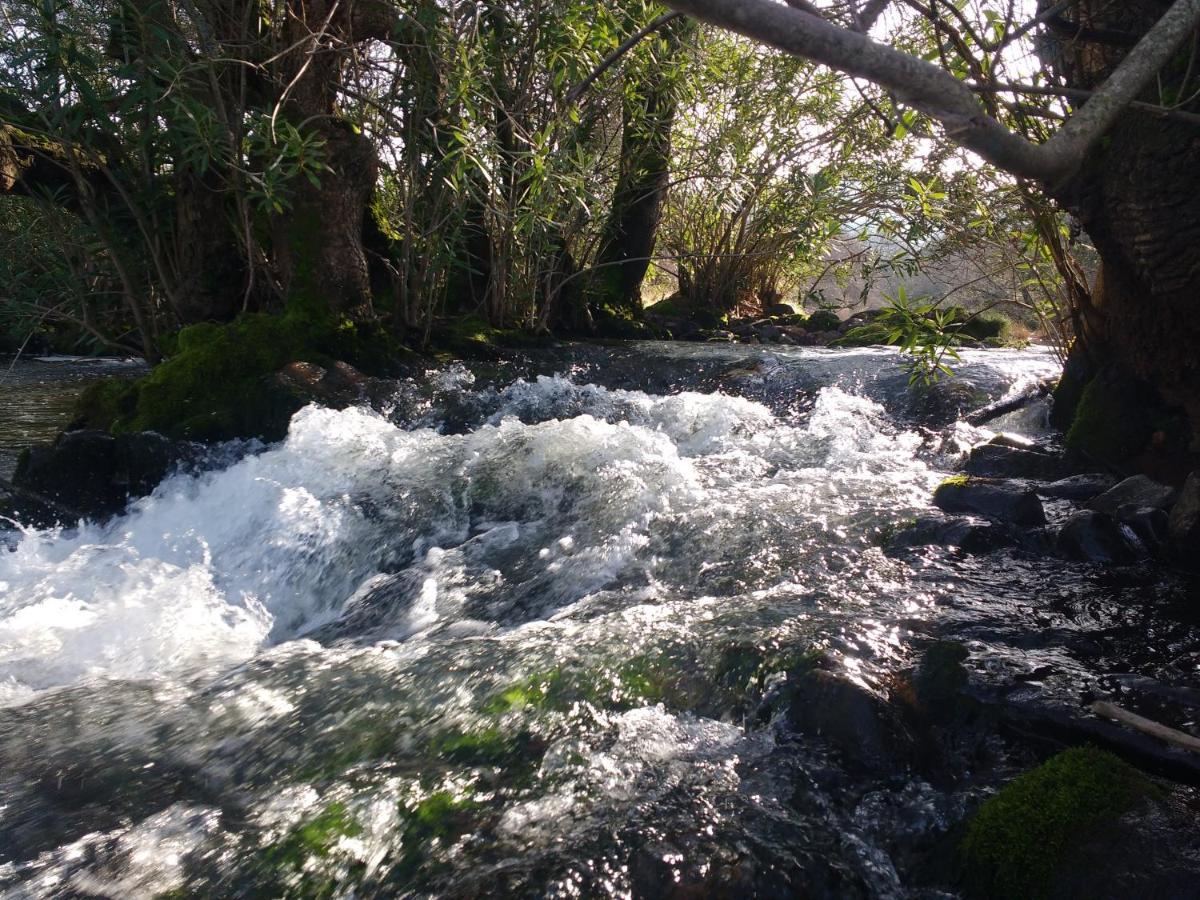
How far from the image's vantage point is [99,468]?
5.70 m

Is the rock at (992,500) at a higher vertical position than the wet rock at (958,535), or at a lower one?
higher

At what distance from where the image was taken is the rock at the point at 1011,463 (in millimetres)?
5309

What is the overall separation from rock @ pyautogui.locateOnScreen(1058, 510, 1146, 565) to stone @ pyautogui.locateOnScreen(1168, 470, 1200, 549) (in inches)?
6.1

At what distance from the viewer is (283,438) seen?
6246 mm

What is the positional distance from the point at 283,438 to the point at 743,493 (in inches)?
131

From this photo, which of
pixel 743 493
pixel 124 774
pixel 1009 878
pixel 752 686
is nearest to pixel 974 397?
pixel 743 493

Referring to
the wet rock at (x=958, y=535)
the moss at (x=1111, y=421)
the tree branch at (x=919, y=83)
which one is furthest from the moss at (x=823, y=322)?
the tree branch at (x=919, y=83)

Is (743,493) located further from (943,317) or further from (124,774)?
(124,774)

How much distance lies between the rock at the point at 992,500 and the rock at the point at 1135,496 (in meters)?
0.31

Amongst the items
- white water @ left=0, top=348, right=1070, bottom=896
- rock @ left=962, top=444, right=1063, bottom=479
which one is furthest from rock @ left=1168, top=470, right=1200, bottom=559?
white water @ left=0, top=348, right=1070, bottom=896

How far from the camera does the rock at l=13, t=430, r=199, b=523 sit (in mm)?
5539

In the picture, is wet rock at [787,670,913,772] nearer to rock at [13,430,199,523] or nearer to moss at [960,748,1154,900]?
moss at [960,748,1154,900]

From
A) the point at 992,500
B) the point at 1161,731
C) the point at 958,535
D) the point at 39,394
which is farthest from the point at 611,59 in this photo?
the point at 39,394

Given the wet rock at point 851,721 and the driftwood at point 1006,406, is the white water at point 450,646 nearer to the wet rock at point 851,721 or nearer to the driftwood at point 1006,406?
the wet rock at point 851,721
